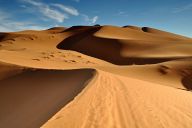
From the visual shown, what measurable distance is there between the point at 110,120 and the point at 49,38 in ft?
117

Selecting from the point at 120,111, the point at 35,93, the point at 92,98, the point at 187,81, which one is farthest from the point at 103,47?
the point at 120,111

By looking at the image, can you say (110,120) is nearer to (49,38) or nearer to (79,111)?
(79,111)

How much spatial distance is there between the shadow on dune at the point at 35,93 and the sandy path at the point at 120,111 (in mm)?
527

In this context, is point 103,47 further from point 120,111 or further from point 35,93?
point 120,111

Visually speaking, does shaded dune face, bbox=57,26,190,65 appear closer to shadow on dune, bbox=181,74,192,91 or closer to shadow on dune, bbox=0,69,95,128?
shadow on dune, bbox=181,74,192,91

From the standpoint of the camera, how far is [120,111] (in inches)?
262

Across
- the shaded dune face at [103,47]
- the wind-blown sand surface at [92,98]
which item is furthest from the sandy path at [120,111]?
the shaded dune face at [103,47]

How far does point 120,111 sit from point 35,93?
4.14m

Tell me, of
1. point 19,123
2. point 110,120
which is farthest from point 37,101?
point 110,120

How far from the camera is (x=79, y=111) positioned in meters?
6.05

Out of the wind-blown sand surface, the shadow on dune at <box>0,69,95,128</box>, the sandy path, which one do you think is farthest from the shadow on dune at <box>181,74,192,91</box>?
the sandy path

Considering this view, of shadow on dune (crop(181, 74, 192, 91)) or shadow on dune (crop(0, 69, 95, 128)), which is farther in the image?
shadow on dune (crop(181, 74, 192, 91))

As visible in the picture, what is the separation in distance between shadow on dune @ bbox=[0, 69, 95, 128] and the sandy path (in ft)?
1.73

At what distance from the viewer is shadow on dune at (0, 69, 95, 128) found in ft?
22.6
